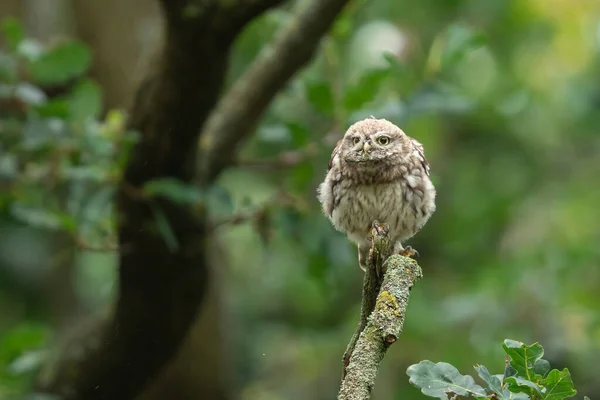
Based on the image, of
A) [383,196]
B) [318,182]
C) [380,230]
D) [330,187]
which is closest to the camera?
[380,230]

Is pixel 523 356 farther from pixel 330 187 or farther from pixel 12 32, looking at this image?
pixel 12 32

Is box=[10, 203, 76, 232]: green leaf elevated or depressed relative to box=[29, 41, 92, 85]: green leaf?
depressed

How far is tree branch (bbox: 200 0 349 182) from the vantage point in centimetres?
462

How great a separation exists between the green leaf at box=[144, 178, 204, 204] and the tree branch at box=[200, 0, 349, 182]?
43 cm

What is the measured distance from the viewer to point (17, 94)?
504 cm

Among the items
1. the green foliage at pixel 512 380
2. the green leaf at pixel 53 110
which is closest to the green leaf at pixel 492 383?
the green foliage at pixel 512 380

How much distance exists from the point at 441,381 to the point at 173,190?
2492 mm

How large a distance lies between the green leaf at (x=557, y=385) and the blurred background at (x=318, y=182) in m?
2.74

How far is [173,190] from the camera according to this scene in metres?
4.55

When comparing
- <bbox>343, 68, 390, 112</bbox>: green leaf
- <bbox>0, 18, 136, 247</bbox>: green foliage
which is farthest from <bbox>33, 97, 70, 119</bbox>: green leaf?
<bbox>343, 68, 390, 112</bbox>: green leaf

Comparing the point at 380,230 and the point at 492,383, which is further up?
the point at 380,230

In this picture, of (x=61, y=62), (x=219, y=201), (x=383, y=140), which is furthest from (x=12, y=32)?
(x=383, y=140)

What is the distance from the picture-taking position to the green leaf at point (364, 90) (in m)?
4.81

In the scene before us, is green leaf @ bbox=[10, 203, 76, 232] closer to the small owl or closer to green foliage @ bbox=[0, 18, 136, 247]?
green foliage @ bbox=[0, 18, 136, 247]
